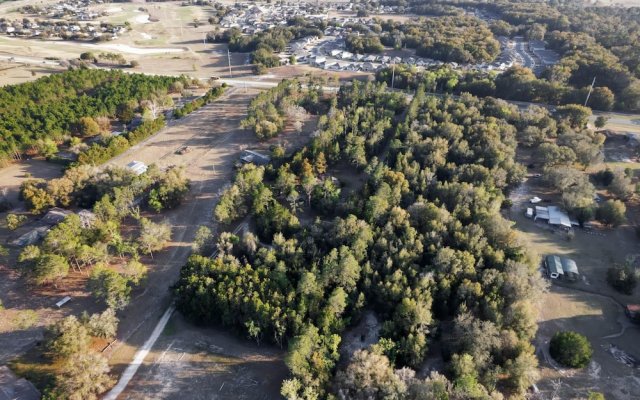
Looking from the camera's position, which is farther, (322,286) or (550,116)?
(550,116)

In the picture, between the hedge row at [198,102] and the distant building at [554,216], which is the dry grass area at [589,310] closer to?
the distant building at [554,216]

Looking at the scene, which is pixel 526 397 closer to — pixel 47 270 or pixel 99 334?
pixel 99 334

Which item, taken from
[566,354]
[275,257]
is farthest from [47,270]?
[566,354]

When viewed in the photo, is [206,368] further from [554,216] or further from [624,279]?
[554,216]

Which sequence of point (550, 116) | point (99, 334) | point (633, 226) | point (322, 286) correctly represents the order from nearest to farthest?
point (99, 334), point (322, 286), point (633, 226), point (550, 116)

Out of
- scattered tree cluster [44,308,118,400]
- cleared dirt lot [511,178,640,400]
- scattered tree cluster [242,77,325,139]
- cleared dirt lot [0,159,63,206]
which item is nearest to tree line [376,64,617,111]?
scattered tree cluster [242,77,325,139]

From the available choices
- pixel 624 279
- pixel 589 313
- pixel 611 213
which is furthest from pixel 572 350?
pixel 611 213
